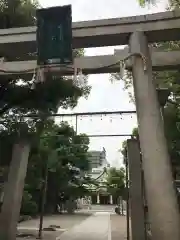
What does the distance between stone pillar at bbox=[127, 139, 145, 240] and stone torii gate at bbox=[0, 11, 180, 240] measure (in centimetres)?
258

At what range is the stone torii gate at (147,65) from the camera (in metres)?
4.54

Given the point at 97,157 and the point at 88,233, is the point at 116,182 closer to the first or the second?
the point at 97,157

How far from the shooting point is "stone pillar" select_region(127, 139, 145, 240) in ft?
23.4

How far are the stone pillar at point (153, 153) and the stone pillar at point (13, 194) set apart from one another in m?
4.06

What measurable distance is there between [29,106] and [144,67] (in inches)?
137

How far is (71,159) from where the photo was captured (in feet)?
81.6

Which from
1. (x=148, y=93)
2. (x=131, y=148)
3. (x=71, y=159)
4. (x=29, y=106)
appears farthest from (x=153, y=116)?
(x=71, y=159)

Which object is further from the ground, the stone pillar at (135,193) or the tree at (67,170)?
the tree at (67,170)

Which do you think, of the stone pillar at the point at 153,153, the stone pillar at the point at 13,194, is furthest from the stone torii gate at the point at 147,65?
the stone pillar at the point at 13,194

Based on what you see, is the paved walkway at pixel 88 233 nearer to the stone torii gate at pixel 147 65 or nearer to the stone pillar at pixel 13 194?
the stone pillar at pixel 13 194

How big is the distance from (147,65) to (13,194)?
15.2 feet

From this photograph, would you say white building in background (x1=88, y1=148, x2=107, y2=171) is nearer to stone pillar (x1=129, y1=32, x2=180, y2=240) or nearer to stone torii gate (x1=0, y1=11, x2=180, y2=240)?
stone torii gate (x1=0, y1=11, x2=180, y2=240)

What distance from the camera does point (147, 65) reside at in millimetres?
5203

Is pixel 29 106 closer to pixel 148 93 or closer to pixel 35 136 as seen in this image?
pixel 35 136
